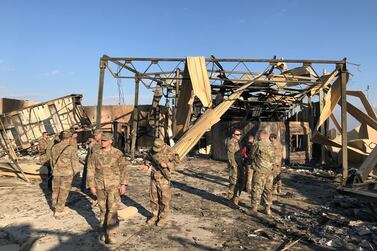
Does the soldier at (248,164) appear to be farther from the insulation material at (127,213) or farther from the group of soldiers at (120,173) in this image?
the insulation material at (127,213)

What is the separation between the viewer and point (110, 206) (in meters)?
6.21

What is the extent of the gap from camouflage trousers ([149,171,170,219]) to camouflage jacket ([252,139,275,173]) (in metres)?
2.28

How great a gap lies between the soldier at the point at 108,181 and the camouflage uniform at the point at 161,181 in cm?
85

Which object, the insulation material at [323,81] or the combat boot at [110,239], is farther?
the insulation material at [323,81]

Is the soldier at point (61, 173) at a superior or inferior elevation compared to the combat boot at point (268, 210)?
superior

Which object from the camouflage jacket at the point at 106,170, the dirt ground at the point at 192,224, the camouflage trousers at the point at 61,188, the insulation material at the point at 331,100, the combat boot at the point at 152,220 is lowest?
the dirt ground at the point at 192,224

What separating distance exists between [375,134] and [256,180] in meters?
10.1

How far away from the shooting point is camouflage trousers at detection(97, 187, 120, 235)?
6.20 meters

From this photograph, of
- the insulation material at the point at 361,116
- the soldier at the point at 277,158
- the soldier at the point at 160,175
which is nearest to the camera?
the soldier at the point at 160,175

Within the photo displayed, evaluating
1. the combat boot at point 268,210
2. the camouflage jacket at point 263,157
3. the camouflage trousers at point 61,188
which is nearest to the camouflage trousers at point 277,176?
the camouflage jacket at point 263,157

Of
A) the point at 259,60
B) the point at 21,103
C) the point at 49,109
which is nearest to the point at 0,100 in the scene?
the point at 21,103

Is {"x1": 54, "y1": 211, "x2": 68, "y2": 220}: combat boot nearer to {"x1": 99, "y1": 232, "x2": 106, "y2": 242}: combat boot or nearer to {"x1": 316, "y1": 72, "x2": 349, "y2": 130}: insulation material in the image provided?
{"x1": 99, "y1": 232, "x2": 106, "y2": 242}: combat boot

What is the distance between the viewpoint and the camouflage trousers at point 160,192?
7.12 m

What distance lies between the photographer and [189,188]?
11.4m
